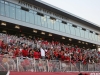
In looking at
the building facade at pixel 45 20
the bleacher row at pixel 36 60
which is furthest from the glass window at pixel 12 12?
the bleacher row at pixel 36 60

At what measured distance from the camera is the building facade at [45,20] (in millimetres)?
27237

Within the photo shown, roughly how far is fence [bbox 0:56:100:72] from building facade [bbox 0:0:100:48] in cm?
1150

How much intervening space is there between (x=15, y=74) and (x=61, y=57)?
6609 mm

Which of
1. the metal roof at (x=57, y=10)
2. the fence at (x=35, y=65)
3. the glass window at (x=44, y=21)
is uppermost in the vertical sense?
the metal roof at (x=57, y=10)

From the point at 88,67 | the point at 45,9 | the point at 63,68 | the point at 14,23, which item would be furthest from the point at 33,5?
the point at 63,68

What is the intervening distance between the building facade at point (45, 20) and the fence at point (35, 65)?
11505 mm

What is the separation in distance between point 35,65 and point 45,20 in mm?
18367

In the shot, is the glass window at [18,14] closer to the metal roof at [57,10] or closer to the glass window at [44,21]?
the metal roof at [57,10]

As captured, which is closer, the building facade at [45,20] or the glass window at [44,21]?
the building facade at [45,20]

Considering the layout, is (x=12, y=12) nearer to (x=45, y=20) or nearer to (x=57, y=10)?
(x=45, y=20)

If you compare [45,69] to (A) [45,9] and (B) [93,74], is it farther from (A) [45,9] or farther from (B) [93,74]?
(A) [45,9]

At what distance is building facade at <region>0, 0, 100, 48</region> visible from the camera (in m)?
27.2

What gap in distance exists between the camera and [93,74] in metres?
21.5

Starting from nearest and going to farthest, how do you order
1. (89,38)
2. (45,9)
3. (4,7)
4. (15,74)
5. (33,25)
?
1. (15,74)
2. (4,7)
3. (33,25)
4. (45,9)
5. (89,38)
